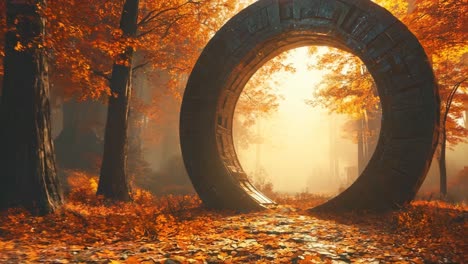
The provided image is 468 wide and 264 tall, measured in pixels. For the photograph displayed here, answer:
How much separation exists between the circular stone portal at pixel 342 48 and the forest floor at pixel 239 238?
0.83m

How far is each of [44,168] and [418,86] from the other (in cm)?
830

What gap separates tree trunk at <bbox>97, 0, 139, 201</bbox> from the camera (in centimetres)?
1053

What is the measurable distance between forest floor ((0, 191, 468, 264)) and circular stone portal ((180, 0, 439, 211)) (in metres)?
0.83

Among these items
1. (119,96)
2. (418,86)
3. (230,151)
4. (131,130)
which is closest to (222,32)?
(230,151)

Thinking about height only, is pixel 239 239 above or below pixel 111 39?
below

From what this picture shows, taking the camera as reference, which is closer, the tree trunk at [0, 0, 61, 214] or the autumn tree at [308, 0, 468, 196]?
the tree trunk at [0, 0, 61, 214]

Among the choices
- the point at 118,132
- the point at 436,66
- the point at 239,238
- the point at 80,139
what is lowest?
the point at 239,238

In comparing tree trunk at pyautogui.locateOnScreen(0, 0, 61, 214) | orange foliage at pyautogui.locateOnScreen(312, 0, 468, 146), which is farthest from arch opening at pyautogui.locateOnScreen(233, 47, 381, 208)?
tree trunk at pyautogui.locateOnScreen(0, 0, 61, 214)

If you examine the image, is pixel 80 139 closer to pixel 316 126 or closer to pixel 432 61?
pixel 432 61

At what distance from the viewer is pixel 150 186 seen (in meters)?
22.8

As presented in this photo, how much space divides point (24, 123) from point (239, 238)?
519cm

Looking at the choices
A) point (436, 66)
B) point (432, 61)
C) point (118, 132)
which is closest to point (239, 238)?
point (118, 132)

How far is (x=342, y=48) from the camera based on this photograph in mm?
8453

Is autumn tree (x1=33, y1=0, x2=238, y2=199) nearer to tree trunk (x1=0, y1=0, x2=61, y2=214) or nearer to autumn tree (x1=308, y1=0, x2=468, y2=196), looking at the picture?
tree trunk (x1=0, y1=0, x2=61, y2=214)
